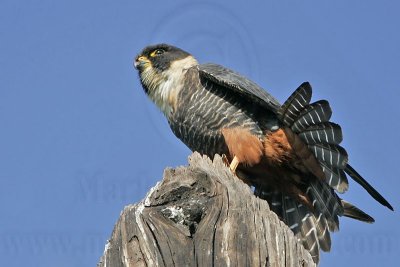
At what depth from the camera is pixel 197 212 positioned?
3938 millimetres

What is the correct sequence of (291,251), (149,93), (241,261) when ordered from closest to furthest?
(241,261) → (291,251) → (149,93)

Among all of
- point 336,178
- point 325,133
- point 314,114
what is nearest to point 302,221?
point 336,178

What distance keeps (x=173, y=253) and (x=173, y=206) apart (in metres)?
0.34

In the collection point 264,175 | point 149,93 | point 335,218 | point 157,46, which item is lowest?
point 335,218

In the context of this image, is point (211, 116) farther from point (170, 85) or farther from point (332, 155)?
point (332, 155)

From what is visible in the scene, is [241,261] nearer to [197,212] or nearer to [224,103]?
[197,212]

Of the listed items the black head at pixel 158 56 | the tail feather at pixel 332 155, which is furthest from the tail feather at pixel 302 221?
the black head at pixel 158 56

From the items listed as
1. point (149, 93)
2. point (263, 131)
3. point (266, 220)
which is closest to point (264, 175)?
point (263, 131)

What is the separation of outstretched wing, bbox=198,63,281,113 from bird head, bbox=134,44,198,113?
34 cm

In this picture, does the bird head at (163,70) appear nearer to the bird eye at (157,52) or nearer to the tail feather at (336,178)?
the bird eye at (157,52)

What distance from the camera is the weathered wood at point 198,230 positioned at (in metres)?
3.73

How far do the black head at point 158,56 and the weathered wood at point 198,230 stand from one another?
11.8 feet

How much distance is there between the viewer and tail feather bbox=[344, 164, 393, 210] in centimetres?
589

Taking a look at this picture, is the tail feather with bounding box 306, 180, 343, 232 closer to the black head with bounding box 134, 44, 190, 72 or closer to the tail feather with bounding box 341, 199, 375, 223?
the tail feather with bounding box 341, 199, 375, 223
